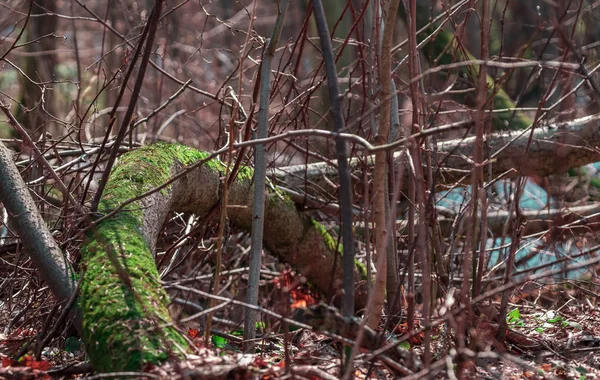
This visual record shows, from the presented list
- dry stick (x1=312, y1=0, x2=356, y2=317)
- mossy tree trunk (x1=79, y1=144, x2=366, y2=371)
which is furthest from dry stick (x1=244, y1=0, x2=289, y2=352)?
dry stick (x1=312, y1=0, x2=356, y2=317)

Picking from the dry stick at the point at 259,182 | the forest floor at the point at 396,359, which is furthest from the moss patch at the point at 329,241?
the dry stick at the point at 259,182

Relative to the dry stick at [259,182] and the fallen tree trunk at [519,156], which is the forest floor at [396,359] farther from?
the fallen tree trunk at [519,156]

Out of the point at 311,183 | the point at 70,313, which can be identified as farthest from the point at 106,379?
the point at 311,183

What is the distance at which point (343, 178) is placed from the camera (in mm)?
2148

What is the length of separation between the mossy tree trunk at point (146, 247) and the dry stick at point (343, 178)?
52 centimetres

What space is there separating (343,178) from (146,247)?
970 mm

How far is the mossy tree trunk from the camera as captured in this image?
2.16 meters

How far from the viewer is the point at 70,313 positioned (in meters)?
2.66

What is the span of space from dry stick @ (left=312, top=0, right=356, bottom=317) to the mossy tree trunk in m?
0.52

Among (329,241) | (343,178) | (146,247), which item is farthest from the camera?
(329,241)

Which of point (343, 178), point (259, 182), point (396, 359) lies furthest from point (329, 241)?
point (343, 178)

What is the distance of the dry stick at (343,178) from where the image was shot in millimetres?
2078

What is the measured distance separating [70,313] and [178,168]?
101 centimetres

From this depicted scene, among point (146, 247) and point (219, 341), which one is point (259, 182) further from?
point (219, 341)
